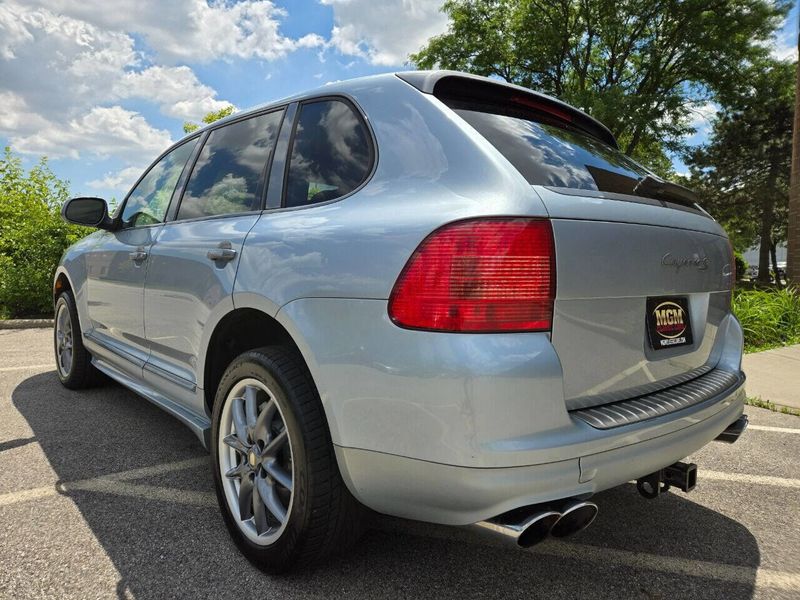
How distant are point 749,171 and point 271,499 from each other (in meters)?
34.1

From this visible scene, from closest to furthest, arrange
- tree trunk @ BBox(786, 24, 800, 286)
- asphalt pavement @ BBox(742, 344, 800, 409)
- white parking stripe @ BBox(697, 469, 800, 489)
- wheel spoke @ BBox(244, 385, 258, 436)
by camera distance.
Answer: wheel spoke @ BBox(244, 385, 258, 436) → white parking stripe @ BBox(697, 469, 800, 489) → asphalt pavement @ BBox(742, 344, 800, 409) → tree trunk @ BBox(786, 24, 800, 286)

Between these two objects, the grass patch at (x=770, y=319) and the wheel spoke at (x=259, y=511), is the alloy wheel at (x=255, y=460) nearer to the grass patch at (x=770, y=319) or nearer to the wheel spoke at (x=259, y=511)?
the wheel spoke at (x=259, y=511)

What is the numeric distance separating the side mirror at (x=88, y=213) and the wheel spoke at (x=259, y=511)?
8.04 ft

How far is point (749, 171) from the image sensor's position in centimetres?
2967

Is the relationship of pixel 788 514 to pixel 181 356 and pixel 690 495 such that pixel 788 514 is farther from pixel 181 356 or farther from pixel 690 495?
pixel 181 356

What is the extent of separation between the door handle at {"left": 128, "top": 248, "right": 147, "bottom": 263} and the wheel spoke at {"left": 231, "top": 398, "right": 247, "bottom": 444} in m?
1.28

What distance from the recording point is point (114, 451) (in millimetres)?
3318

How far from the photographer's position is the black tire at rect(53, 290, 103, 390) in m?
4.41

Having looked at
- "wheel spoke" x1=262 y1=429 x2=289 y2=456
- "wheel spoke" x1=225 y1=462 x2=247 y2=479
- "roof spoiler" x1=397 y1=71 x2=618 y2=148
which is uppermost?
"roof spoiler" x1=397 y1=71 x2=618 y2=148

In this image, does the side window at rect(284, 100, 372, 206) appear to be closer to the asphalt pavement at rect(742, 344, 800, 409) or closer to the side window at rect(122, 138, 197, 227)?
the side window at rect(122, 138, 197, 227)

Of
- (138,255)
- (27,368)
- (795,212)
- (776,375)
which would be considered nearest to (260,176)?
(138,255)

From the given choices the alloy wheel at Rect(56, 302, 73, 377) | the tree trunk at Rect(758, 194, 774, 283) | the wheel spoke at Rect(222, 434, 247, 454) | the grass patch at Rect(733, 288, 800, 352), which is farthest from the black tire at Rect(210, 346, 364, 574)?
the tree trunk at Rect(758, 194, 774, 283)

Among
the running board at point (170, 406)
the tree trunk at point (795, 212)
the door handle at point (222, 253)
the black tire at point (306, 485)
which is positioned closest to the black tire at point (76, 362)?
the running board at point (170, 406)

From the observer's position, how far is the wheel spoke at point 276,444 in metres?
2.11
